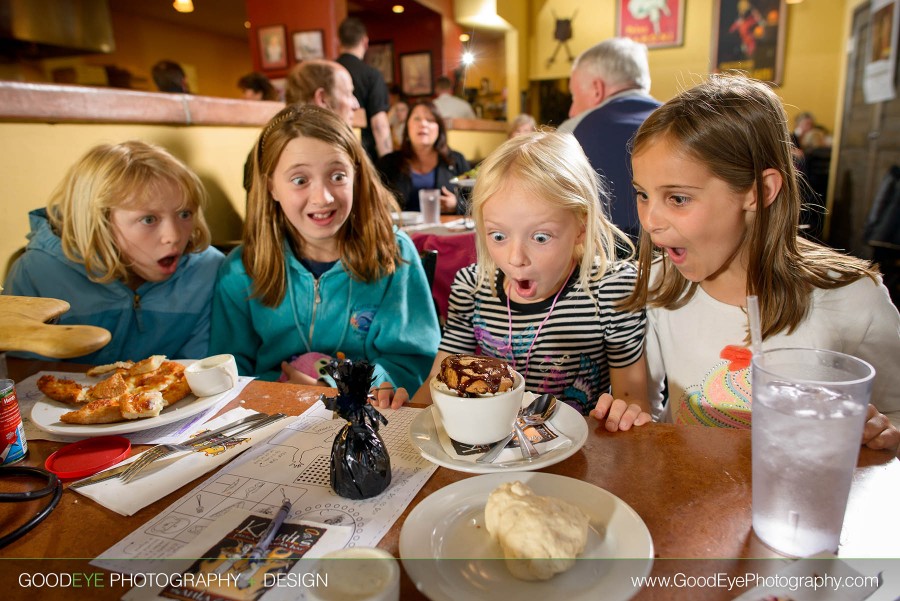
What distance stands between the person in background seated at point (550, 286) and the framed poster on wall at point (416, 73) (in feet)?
28.2

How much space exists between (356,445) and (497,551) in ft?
0.79

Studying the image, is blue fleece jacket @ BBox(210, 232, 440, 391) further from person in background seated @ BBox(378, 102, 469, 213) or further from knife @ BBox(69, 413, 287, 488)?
person in background seated @ BBox(378, 102, 469, 213)

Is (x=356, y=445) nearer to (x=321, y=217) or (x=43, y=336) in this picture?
(x=43, y=336)

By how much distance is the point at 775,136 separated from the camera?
1.14 meters

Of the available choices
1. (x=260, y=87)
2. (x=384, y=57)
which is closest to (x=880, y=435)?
(x=260, y=87)

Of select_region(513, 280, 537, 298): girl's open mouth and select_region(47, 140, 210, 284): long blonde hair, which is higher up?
select_region(47, 140, 210, 284): long blonde hair

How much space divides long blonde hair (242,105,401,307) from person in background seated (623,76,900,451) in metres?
0.83

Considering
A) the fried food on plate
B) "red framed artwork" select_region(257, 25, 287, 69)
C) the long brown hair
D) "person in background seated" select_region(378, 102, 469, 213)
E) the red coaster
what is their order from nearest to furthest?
the red coaster
the fried food on plate
the long brown hair
"person in background seated" select_region(378, 102, 469, 213)
"red framed artwork" select_region(257, 25, 287, 69)

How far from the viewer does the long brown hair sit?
3.70 ft

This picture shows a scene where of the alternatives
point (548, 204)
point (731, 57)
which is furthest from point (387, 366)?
point (731, 57)

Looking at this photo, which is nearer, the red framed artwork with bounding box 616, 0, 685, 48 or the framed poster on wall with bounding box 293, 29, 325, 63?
the framed poster on wall with bounding box 293, 29, 325, 63

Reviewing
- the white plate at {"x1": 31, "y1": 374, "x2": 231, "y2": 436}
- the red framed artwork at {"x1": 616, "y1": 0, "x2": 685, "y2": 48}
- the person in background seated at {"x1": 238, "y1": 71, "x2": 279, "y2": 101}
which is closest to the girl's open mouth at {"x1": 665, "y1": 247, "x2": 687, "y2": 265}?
the white plate at {"x1": 31, "y1": 374, "x2": 231, "y2": 436}

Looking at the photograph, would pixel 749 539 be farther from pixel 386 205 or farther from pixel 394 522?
pixel 386 205

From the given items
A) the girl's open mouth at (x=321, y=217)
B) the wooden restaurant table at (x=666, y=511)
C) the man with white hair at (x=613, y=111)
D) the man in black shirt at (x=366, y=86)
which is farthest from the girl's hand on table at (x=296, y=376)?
the man in black shirt at (x=366, y=86)
